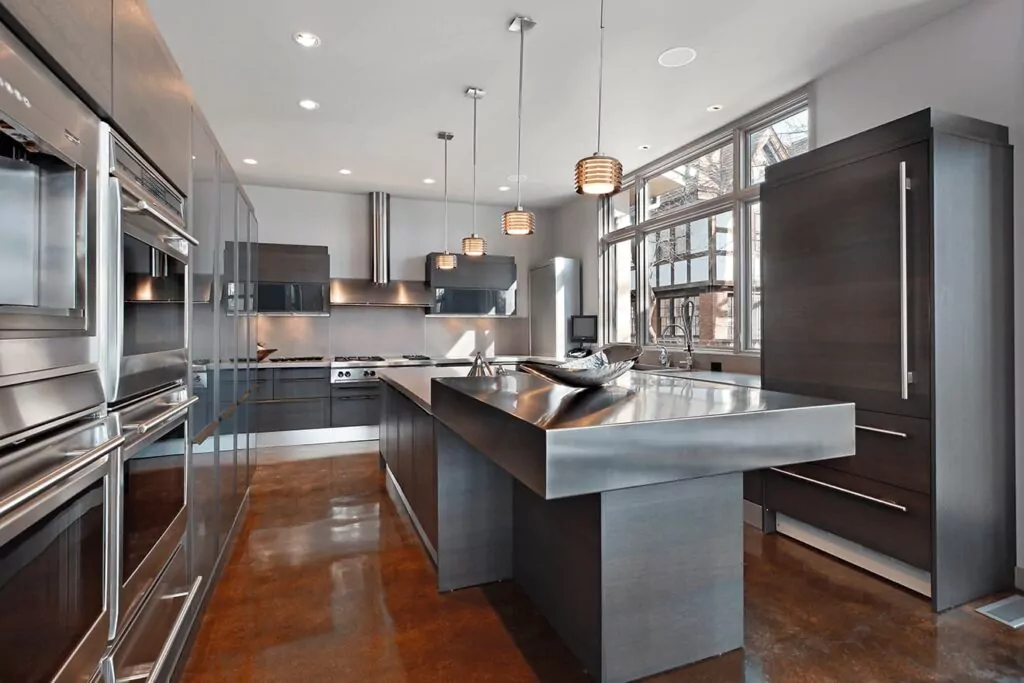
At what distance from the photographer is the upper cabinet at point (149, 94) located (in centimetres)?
136

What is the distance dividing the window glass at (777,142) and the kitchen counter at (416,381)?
2.73 meters

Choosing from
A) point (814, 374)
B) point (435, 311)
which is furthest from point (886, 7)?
point (435, 311)

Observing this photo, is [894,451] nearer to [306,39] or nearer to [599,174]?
[599,174]

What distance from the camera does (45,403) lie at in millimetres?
990

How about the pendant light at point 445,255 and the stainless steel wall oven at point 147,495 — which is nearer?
the stainless steel wall oven at point 147,495

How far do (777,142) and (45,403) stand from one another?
4481 mm

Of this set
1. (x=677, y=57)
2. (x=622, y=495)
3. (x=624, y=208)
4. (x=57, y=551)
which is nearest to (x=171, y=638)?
(x=57, y=551)

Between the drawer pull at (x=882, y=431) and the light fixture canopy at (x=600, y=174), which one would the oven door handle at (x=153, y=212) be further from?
the drawer pull at (x=882, y=431)

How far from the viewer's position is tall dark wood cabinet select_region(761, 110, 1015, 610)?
2293 millimetres

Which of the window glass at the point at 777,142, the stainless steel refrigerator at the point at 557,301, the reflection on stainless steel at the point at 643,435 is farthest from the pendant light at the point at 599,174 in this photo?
the stainless steel refrigerator at the point at 557,301

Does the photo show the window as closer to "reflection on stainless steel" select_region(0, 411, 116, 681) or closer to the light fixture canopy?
the light fixture canopy

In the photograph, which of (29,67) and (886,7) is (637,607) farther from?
(886,7)

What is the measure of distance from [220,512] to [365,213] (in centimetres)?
454

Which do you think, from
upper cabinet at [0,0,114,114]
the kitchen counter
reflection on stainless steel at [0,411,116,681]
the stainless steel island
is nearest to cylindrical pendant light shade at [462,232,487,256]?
the kitchen counter
